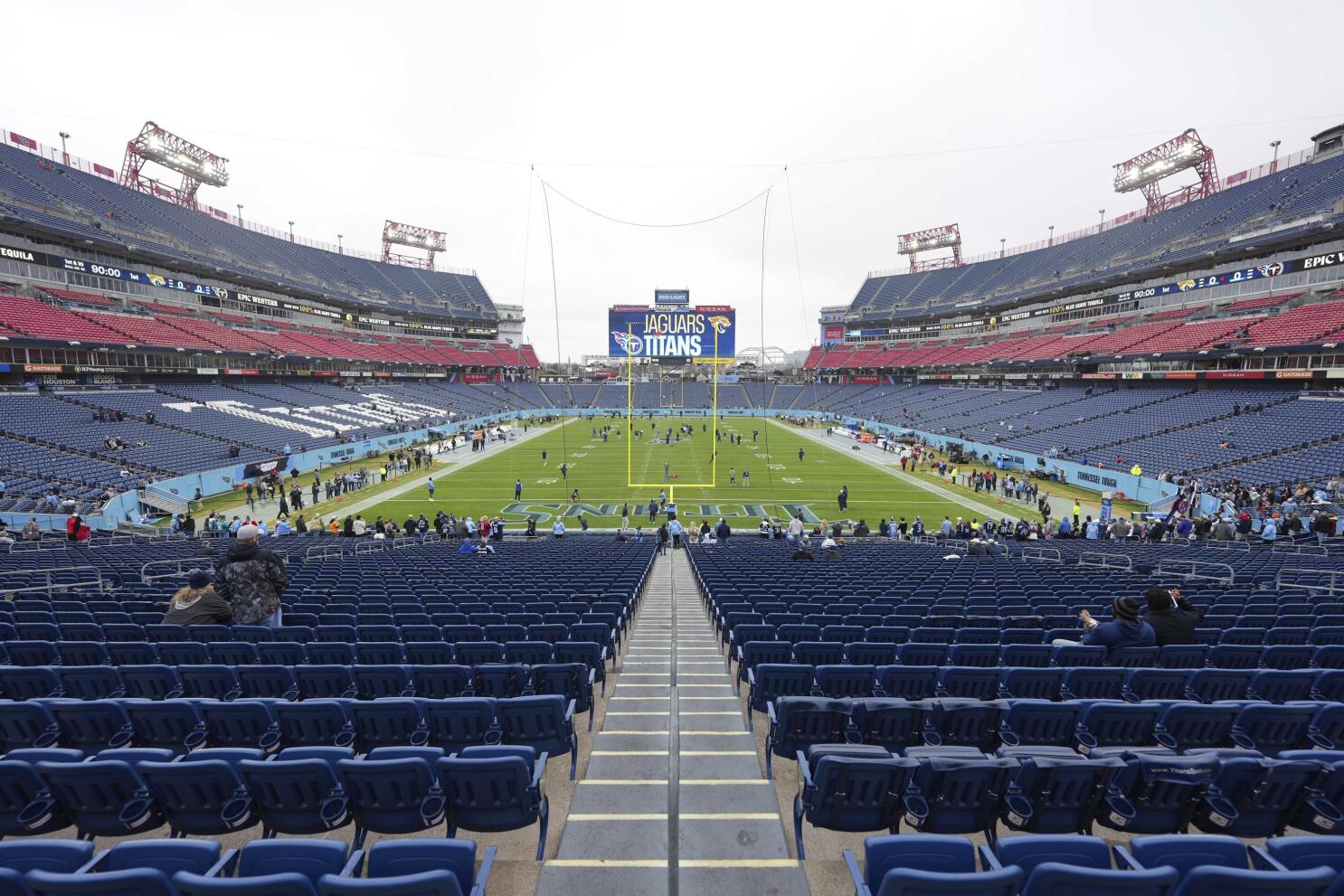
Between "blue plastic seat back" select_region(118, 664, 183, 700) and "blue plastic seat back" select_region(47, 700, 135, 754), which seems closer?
"blue plastic seat back" select_region(47, 700, 135, 754)

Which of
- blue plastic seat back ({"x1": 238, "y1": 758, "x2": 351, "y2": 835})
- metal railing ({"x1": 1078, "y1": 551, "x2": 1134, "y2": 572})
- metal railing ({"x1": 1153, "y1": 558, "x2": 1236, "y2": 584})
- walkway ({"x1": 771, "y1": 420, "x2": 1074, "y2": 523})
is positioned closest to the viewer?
blue plastic seat back ({"x1": 238, "y1": 758, "x2": 351, "y2": 835})

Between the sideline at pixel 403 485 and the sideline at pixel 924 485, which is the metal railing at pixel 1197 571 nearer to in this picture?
the sideline at pixel 924 485

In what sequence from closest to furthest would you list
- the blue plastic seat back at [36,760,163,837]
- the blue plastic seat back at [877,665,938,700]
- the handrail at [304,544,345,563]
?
the blue plastic seat back at [36,760,163,837] → the blue plastic seat back at [877,665,938,700] → the handrail at [304,544,345,563]

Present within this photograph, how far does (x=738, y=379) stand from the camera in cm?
10500

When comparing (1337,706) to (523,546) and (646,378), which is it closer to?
(523,546)

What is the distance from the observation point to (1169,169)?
2251 inches

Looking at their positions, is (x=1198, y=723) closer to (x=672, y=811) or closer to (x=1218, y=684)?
(x=1218, y=684)

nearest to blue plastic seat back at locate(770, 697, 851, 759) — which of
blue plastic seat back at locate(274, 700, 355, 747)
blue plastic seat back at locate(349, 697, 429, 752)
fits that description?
blue plastic seat back at locate(349, 697, 429, 752)

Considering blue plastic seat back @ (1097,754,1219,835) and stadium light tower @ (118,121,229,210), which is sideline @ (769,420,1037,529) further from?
stadium light tower @ (118,121,229,210)

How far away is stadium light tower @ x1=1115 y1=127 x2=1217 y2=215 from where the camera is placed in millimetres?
56062

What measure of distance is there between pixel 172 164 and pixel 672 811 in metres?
79.9

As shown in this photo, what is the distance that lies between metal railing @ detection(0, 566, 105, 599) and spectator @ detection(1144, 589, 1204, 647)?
15.5m

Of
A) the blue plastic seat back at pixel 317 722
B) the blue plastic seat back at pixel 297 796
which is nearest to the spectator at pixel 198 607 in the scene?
the blue plastic seat back at pixel 317 722

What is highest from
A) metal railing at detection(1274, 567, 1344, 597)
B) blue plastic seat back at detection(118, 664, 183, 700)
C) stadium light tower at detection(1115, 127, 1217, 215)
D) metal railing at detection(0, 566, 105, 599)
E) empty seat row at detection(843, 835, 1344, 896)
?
stadium light tower at detection(1115, 127, 1217, 215)
